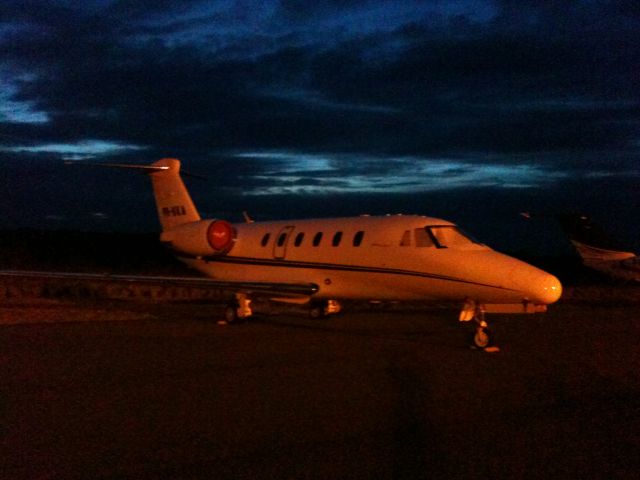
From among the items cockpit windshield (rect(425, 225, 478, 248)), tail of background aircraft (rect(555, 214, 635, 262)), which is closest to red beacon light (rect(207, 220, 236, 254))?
cockpit windshield (rect(425, 225, 478, 248))

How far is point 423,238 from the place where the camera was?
14.4 meters

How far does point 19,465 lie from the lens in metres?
5.83

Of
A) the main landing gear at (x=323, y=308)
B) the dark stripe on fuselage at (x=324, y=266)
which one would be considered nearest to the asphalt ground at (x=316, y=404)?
the dark stripe on fuselage at (x=324, y=266)

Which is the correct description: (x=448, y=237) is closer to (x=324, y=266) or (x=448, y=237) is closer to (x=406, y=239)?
(x=406, y=239)

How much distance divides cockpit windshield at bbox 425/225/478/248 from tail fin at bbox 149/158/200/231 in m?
9.20

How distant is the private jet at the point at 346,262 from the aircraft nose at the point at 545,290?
0.02 meters

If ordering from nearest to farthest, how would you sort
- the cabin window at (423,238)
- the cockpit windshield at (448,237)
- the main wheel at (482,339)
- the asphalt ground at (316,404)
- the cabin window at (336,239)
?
the asphalt ground at (316,404) → the main wheel at (482,339) → the cockpit windshield at (448,237) → the cabin window at (423,238) → the cabin window at (336,239)

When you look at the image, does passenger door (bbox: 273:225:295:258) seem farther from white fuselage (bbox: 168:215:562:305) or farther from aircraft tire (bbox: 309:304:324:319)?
aircraft tire (bbox: 309:304:324:319)

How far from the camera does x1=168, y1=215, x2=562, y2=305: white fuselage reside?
1284cm

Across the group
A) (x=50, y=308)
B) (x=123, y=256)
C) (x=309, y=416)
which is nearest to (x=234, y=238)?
(x=50, y=308)

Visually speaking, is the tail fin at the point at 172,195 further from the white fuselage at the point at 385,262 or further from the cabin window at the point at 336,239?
the cabin window at the point at 336,239

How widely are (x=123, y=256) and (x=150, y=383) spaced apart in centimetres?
6245

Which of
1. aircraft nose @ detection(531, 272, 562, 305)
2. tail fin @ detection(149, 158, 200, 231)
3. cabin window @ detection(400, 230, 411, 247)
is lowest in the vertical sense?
aircraft nose @ detection(531, 272, 562, 305)

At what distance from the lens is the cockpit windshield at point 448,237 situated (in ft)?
45.6
